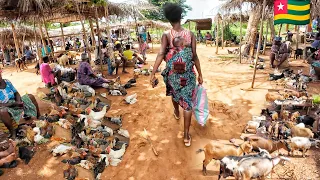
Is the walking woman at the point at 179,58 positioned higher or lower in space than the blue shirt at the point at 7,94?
higher

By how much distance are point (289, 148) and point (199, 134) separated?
121 centimetres

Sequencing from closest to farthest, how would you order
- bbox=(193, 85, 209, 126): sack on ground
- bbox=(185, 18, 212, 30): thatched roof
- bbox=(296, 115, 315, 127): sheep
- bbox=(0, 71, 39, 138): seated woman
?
bbox=(193, 85, 209, 126): sack on ground
bbox=(296, 115, 315, 127): sheep
bbox=(0, 71, 39, 138): seated woman
bbox=(185, 18, 212, 30): thatched roof

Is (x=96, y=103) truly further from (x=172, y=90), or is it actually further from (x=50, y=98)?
(x=172, y=90)

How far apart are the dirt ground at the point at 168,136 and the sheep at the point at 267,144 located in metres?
0.21

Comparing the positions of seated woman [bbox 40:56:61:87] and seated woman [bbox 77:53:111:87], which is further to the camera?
seated woman [bbox 40:56:61:87]

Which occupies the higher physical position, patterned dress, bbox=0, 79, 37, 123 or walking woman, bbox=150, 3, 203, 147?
walking woman, bbox=150, 3, 203, 147

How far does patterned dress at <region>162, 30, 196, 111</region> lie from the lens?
3.16m

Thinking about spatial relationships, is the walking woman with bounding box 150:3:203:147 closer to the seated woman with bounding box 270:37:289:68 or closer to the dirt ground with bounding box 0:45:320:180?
the dirt ground with bounding box 0:45:320:180

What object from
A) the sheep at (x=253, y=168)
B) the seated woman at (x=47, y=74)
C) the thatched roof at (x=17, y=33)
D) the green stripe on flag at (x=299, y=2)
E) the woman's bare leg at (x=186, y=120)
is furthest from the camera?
the thatched roof at (x=17, y=33)

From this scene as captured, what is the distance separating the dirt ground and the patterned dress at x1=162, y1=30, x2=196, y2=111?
2.12 ft

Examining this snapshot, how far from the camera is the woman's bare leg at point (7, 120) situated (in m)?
3.66

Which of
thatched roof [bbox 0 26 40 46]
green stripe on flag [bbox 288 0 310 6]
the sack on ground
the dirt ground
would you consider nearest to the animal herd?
the dirt ground

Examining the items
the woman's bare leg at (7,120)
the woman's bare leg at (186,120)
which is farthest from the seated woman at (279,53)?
the woman's bare leg at (7,120)

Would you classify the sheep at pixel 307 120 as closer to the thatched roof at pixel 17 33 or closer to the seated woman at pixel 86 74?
the seated woman at pixel 86 74
